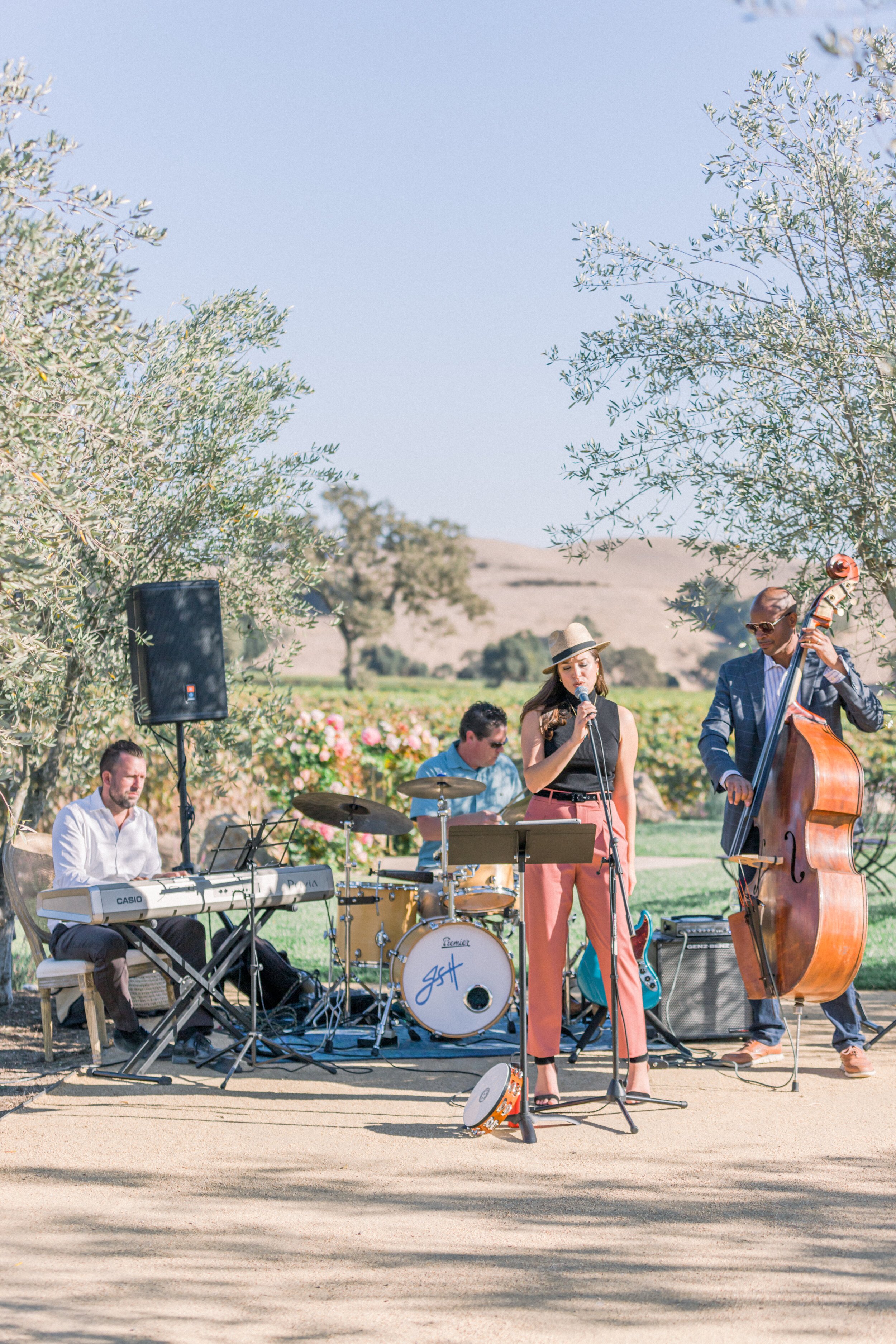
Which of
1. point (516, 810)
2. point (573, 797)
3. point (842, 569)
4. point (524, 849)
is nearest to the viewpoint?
point (524, 849)

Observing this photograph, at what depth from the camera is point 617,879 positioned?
4984mm

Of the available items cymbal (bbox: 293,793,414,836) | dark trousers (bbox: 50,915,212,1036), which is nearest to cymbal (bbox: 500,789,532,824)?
cymbal (bbox: 293,793,414,836)

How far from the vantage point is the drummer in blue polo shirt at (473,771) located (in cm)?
685

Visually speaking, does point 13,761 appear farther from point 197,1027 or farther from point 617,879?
point 617,879

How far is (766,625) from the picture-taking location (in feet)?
17.8

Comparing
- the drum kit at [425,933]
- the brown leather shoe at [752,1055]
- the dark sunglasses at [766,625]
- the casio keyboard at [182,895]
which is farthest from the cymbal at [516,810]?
the brown leather shoe at [752,1055]

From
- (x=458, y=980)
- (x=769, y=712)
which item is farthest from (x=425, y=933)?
(x=769, y=712)

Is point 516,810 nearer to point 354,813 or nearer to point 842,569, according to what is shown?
point 354,813

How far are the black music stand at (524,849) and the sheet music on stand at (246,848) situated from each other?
0.91m

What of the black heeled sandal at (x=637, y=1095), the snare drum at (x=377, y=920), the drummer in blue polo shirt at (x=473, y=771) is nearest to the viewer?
the black heeled sandal at (x=637, y=1095)

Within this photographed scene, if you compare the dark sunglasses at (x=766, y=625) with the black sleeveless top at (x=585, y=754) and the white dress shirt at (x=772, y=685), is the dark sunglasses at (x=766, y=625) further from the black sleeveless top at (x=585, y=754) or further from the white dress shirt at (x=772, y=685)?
the black sleeveless top at (x=585, y=754)

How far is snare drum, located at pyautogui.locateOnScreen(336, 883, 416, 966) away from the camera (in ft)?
21.3

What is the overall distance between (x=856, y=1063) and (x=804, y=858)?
3.84 feet

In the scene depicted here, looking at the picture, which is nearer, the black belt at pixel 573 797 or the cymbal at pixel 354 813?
the black belt at pixel 573 797
